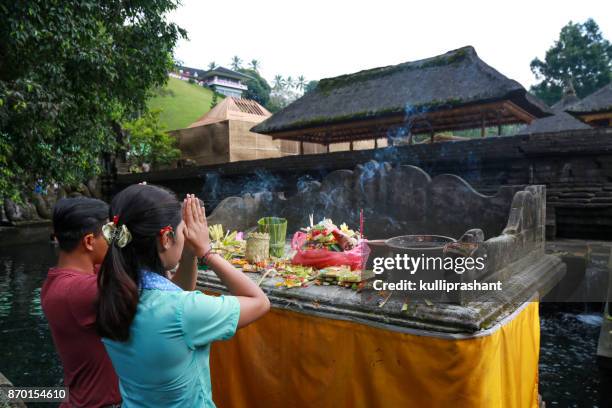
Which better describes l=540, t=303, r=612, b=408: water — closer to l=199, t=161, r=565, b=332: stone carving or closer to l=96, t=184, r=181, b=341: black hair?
l=199, t=161, r=565, b=332: stone carving

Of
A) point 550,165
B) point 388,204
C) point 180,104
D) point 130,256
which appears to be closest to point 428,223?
point 388,204

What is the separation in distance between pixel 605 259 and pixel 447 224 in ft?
6.89

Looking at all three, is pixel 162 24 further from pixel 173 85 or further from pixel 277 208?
pixel 173 85

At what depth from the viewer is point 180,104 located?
4688cm

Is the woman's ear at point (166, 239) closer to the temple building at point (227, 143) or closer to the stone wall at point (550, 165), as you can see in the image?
the stone wall at point (550, 165)

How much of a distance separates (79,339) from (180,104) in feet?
159

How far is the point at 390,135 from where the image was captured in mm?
13266

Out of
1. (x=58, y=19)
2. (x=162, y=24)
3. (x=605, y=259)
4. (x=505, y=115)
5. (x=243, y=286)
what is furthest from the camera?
(x=162, y=24)

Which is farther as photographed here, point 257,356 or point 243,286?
point 257,356

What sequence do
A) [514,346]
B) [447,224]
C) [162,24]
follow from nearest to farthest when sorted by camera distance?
[514,346] → [447,224] → [162,24]

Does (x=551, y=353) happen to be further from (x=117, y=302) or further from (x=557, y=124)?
(x=557, y=124)

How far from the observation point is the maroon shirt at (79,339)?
1894 millimetres

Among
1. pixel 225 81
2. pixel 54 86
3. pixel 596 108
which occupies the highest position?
pixel 225 81

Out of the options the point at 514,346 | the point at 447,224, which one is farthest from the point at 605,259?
the point at 514,346
